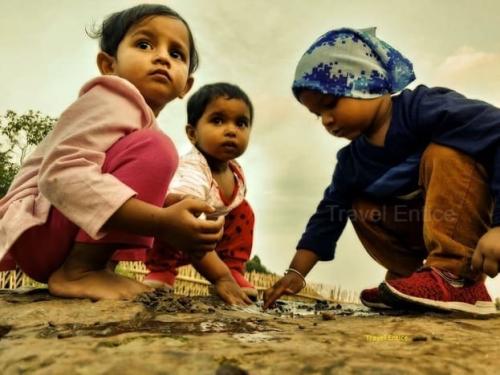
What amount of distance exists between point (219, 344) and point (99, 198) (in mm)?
879

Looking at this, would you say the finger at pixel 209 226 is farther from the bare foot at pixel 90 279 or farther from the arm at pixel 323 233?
the arm at pixel 323 233

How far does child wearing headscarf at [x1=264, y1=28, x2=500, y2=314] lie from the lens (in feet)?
6.45

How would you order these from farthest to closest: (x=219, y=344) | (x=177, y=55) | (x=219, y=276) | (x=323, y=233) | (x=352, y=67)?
(x=323, y=233) < (x=219, y=276) < (x=352, y=67) < (x=177, y=55) < (x=219, y=344)

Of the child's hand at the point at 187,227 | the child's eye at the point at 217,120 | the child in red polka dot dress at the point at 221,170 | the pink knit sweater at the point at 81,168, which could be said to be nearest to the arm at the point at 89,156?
the pink knit sweater at the point at 81,168

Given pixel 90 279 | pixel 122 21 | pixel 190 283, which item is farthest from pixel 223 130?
pixel 190 283

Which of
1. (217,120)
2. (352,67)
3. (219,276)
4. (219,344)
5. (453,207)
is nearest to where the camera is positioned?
(219,344)

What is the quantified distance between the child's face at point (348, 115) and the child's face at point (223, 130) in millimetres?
938

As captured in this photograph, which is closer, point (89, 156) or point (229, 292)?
point (89, 156)

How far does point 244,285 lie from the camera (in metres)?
3.26

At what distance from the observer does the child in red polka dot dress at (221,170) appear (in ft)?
10.6

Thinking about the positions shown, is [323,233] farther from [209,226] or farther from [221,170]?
[209,226]

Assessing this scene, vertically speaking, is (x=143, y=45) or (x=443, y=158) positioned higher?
(x=143, y=45)

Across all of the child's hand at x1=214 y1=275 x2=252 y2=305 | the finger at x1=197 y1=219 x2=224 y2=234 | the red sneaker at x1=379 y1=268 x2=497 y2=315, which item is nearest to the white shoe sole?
the red sneaker at x1=379 y1=268 x2=497 y2=315

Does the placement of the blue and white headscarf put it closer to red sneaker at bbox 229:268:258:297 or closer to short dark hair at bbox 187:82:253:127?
short dark hair at bbox 187:82:253:127
